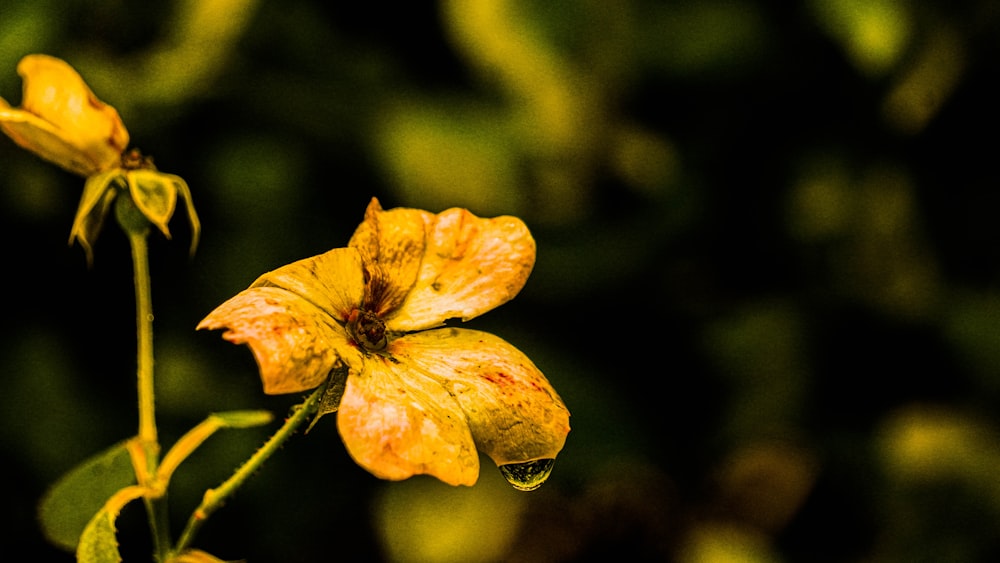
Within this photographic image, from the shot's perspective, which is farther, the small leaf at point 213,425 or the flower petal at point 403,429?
the small leaf at point 213,425

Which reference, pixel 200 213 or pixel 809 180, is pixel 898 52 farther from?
pixel 200 213

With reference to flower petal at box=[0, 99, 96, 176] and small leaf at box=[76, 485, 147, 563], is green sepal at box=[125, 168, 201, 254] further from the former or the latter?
small leaf at box=[76, 485, 147, 563]

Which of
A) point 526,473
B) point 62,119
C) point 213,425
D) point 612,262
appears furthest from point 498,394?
point 612,262

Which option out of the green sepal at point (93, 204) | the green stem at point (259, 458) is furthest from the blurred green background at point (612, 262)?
the green stem at point (259, 458)

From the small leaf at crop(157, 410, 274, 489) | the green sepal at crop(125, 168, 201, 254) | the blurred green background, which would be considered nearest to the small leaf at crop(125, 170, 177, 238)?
the green sepal at crop(125, 168, 201, 254)

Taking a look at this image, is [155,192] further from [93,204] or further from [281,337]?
[281,337]

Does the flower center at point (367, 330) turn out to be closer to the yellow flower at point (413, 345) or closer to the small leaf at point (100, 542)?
the yellow flower at point (413, 345)

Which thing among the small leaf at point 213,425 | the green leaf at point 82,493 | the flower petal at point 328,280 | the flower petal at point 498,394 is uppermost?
the flower petal at point 328,280
